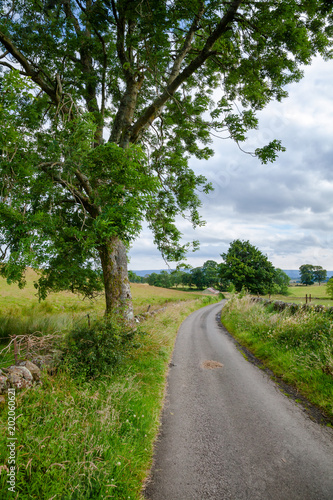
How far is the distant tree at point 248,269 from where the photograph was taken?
42.5 metres

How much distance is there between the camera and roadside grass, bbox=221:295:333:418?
228 inches

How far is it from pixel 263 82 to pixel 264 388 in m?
10.7

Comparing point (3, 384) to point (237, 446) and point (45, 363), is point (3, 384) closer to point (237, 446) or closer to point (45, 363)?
point (45, 363)

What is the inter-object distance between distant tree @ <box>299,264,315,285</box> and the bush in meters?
137

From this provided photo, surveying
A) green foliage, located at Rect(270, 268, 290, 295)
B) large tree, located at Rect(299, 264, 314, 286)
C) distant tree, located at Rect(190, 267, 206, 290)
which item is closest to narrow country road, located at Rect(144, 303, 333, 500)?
green foliage, located at Rect(270, 268, 290, 295)

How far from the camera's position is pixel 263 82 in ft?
28.4

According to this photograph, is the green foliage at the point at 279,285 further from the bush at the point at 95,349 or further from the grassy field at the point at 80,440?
the grassy field at the point at 80,440

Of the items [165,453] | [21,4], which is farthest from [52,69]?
[165,453]

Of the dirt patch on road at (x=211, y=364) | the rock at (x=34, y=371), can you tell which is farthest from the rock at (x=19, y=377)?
the dirt patch on road at (x=211, y=364)

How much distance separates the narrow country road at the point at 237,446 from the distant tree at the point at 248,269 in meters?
36.5

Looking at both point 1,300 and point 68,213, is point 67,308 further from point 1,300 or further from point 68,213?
point 68,213

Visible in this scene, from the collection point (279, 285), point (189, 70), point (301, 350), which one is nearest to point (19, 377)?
point (301, 350)

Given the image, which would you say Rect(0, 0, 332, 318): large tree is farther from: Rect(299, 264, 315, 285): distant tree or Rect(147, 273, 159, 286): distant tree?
Rect(299, 264, 315, 285): distant tree

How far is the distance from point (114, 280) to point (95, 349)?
322 centimetres
